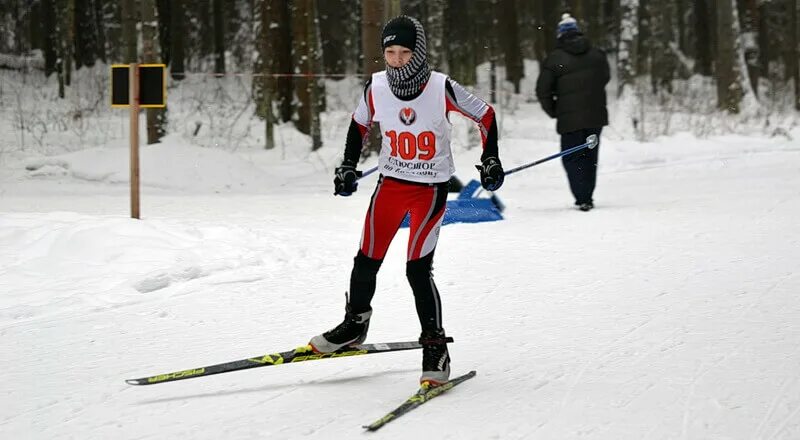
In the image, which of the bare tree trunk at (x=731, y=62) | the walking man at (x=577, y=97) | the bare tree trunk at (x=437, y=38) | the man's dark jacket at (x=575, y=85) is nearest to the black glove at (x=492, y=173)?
the walking man at (x=577, y=97)

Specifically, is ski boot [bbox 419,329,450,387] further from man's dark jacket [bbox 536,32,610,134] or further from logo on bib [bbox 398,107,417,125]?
man's dark jacket [bbox 536,32,610,134]

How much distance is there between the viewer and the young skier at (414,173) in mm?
4621

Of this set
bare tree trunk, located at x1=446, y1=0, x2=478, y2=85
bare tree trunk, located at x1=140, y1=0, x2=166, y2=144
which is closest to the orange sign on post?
bare tree trunk, located at x1=140, y1=0, x2=166, y2=144

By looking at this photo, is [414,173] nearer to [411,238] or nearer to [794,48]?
[411,238]

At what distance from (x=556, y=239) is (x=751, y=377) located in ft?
14.6

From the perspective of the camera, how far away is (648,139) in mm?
18797

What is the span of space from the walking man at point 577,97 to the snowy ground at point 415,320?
466 millimetres

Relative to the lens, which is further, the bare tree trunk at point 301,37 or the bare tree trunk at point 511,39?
the bare tree trunk at point 511,39

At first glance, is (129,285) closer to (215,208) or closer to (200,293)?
(200,293)

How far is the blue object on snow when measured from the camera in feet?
33.4

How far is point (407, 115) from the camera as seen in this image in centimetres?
468

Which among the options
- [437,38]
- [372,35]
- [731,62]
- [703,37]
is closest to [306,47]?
[437,38]

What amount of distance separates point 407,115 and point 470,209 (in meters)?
5.65

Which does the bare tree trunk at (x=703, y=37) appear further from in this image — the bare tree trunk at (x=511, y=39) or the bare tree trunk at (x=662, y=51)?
the bare tree trunk at (x=511, y=39)
